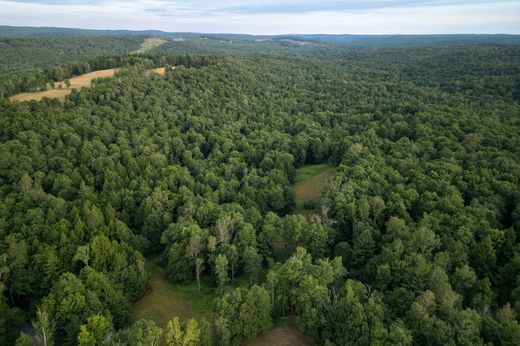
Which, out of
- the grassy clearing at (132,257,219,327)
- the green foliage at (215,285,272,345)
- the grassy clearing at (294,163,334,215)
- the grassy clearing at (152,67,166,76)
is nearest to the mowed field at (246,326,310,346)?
the green foliage at (215,285,272,345)

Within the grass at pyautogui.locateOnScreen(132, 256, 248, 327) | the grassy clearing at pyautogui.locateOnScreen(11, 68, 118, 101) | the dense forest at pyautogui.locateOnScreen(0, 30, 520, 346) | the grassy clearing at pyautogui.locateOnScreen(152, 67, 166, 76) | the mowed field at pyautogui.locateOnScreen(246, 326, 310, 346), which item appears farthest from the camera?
the grassy clearing at pyautogui.locateOnScreen(152, 67, 166, 76)

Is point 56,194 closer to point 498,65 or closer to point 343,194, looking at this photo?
point 343,194

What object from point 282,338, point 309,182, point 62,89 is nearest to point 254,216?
point 282,338

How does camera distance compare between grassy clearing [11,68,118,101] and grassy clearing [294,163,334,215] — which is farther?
grassy clearing [11,68,118,101]

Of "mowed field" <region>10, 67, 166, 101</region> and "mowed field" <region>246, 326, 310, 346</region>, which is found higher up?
"mowed field" <region>10, 67, 166, 101</region>

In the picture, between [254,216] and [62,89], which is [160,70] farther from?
[254,216]

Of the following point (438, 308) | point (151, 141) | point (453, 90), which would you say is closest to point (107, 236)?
point (151, 141)

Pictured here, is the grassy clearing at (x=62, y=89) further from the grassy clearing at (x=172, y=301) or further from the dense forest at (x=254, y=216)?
the grassy clearing at (x=172, y=301)

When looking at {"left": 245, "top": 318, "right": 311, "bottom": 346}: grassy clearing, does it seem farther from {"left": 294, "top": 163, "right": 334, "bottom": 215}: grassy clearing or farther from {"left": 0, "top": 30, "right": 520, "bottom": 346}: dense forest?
{"left": 294, "top": 163, "right": 334, "bottom": 215}: grassy clearing
